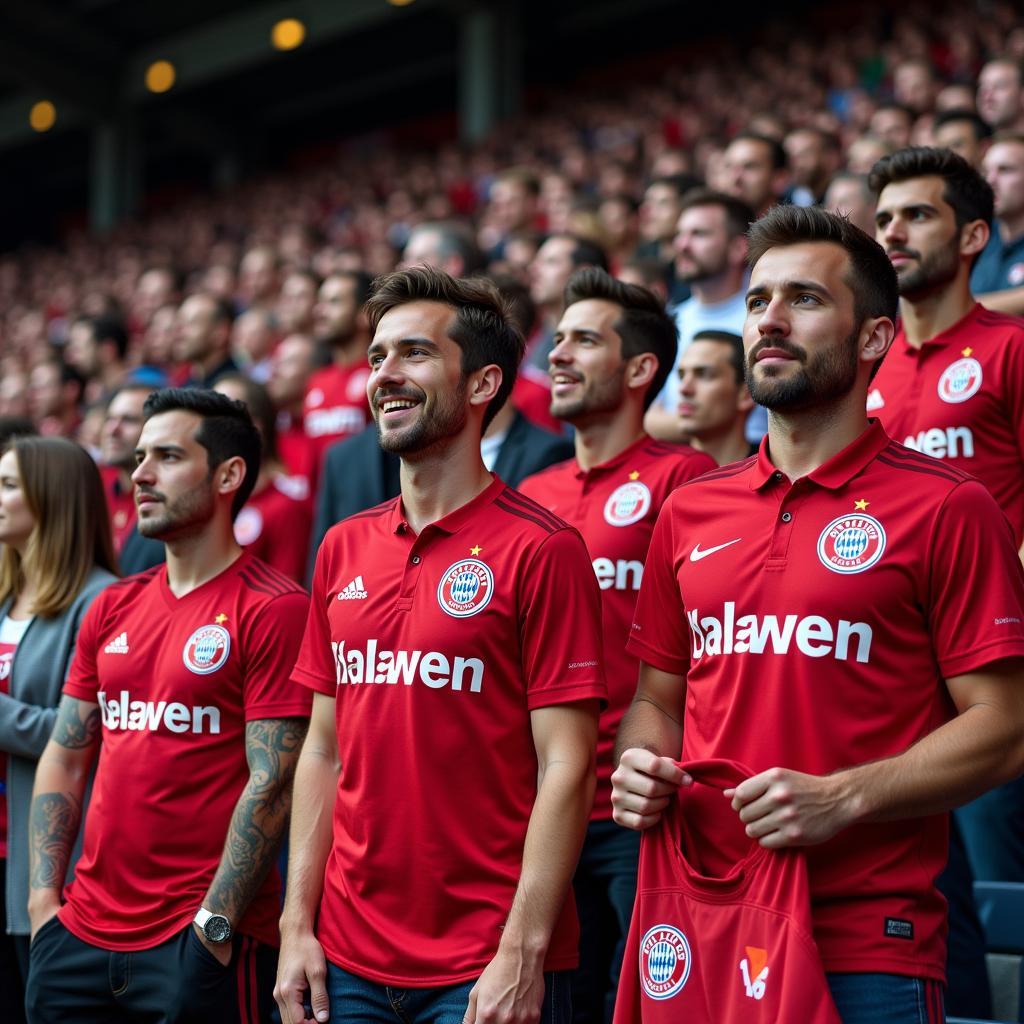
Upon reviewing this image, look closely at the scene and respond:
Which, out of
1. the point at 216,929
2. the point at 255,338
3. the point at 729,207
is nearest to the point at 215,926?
the point at 216,929

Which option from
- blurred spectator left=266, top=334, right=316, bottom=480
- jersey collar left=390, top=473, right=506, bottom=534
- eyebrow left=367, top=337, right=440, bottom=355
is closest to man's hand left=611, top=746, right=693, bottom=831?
jersey collar left=390, top=473, right=506, bottom=534

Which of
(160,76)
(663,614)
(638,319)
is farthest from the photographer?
(160,76)

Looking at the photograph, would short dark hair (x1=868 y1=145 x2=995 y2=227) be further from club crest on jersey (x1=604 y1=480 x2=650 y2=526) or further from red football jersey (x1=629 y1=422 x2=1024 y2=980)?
red football jersey (x1=629 y1=422 x2=1024 y2=980)

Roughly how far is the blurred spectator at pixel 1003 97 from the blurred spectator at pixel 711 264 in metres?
2.25

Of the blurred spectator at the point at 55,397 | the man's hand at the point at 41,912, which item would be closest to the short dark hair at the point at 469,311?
the man's hand at the point at 41,912

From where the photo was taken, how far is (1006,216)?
5188 millimetres

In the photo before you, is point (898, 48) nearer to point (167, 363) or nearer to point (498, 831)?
point (167, 363)

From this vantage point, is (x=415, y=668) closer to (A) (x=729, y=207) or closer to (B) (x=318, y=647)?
(B) (x=318, y=647)

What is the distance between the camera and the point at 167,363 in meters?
9.41

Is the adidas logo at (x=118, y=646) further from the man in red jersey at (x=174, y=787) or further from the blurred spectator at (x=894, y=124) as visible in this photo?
the blurred spectator at (x=894, y=124)

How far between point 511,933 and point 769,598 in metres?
0.78

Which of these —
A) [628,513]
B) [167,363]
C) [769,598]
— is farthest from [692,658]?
[167,363]

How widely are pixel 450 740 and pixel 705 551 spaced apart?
0.64m

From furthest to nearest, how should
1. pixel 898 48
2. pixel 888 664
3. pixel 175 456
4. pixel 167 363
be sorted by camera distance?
pixel 898 48 → pixel 167 363 → pixel 175 456 → pixel 888 664
